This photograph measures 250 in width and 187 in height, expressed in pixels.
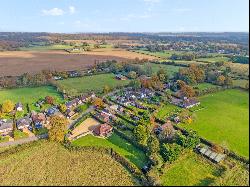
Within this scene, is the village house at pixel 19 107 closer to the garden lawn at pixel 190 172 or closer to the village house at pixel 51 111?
the village house at pixel 51 111

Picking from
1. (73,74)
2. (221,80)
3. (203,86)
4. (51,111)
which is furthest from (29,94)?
(221,80)

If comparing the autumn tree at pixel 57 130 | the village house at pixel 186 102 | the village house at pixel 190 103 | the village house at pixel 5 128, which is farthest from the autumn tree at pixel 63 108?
the village house at pixel 190 103

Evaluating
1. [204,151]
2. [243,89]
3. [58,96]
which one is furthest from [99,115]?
[243,89]

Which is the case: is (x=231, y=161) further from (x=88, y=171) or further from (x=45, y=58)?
(x=45, y=58)

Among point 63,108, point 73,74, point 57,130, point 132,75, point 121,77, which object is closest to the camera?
point 57,130

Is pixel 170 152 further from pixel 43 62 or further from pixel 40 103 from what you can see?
pixel 43 62

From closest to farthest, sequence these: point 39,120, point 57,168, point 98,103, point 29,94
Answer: point 57,168 < point 39,120 < point 98,103 < point 29,94

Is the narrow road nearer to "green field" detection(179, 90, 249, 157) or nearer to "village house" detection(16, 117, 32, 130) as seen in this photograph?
"village house" detection(16, 117, 32, 130)
